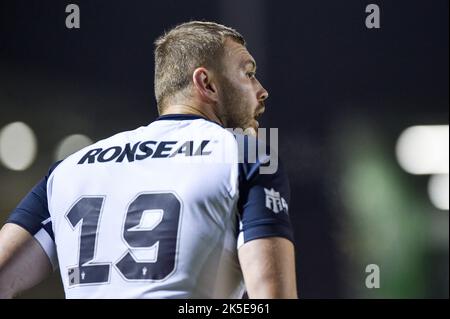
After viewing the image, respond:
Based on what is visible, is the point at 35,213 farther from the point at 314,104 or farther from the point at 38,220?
the point at 314,104

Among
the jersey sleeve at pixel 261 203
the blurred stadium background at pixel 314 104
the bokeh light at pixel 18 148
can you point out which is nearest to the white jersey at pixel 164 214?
the jersey sleeve at pixel 261 203

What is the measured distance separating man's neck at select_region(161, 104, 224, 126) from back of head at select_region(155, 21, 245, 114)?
0.03 metres

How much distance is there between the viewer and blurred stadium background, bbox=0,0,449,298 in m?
3.49

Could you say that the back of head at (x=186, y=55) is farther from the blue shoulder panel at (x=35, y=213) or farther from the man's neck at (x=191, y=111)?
the blue shoulder panel at (x=35, y=213)

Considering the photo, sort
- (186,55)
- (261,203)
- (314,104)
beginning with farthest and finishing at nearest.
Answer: (314,104)
(186,55)
(261,203)

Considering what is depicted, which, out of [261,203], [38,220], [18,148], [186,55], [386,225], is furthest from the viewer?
[386,225]

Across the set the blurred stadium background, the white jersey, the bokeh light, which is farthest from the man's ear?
the bokeh light

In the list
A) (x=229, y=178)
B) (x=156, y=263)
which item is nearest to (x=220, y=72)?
(x=229, y=178)

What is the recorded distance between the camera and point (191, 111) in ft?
5.26

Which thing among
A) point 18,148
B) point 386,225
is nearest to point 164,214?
point 18,148

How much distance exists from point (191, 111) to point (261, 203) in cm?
36

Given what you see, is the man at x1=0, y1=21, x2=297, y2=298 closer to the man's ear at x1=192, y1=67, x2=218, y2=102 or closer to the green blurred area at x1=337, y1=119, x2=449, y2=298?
the man's ear at x1=192, y1=67, x2=218, y2=102

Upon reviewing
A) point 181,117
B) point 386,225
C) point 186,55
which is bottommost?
point 386,225

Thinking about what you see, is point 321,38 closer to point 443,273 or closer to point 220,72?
point 443,273
